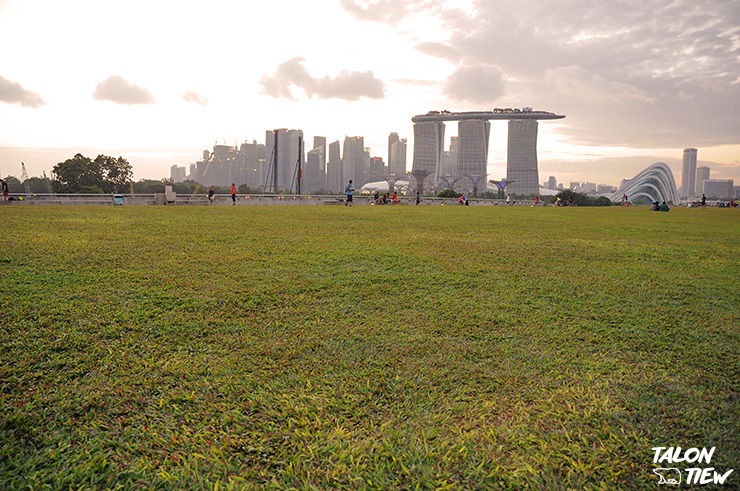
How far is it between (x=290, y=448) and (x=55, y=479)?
114 centimetres

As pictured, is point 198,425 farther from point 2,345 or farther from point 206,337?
point 2,345

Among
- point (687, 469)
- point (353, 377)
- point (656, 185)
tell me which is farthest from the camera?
point (656, 185)

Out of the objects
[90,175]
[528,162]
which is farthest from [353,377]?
[528,162]

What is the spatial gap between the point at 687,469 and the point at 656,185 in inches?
5297

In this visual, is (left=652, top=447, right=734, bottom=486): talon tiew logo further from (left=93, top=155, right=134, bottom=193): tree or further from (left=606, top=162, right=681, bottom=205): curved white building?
(left=606, top=162, right=681, bottom=205): curved white building

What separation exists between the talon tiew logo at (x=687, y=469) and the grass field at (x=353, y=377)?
0.04 meters

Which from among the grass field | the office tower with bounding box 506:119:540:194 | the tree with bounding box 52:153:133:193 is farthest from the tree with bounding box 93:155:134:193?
the office tower with bounding box 506:119:540:194

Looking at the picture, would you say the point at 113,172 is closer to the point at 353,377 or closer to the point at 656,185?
the point at 353,377

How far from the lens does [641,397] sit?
291cm

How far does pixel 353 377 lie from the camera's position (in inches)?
123

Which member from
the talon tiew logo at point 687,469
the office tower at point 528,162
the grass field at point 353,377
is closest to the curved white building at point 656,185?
the office tower at point 528,162

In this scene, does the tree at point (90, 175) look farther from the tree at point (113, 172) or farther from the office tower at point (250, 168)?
the office tower at point (250, 168)

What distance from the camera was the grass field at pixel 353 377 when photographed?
2.21m

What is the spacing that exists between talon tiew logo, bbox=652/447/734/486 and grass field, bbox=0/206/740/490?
0.04 metres
